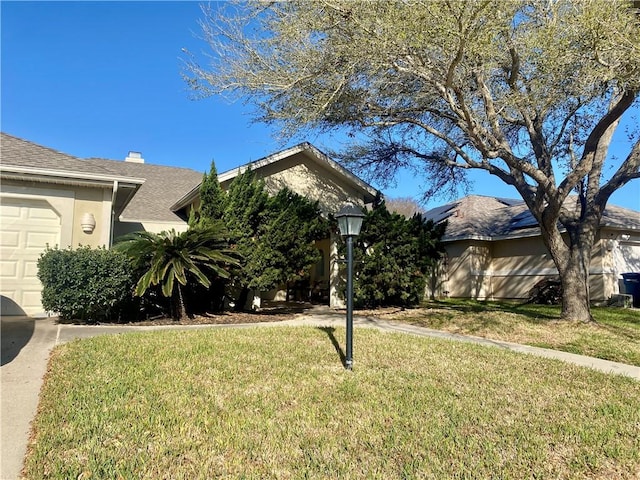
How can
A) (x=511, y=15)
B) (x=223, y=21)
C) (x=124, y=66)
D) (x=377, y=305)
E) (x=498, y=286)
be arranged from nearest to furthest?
(x=511, y=15), (x=223, y=21), (x=124, y=66), (x=377, y=305), (x=498, y=286)

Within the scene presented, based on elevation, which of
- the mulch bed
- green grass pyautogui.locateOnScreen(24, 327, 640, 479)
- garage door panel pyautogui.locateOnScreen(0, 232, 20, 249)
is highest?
garage door panel pyautogui.locateOnScreen(0, 232, 20, 249)

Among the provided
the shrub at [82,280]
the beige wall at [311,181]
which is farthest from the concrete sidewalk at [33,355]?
the beige wall at [311,181]

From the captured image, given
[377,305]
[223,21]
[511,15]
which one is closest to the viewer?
[511,15]

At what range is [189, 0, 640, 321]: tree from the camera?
25.0 ft

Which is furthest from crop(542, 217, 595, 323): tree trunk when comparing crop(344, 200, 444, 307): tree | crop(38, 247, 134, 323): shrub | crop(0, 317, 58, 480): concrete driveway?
crop(0, 317, 58, 480): concrete driveway

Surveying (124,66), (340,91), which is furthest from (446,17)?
(124,66)

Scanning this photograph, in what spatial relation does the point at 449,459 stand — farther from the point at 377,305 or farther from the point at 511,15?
the point at 377,305

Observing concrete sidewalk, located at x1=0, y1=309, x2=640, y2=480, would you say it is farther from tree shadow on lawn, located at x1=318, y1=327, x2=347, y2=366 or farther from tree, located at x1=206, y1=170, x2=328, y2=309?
tree, located at x1=206, y1=170, x2=328, y2=309

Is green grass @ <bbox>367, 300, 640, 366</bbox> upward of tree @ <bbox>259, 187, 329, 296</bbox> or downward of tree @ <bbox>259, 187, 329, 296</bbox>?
downward

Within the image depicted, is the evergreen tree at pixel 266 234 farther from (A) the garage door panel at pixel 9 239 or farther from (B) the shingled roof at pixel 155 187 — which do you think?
(B) the shingled roof at pixel 155 187

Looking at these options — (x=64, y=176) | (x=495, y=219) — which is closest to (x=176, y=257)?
(x=64, y=176)

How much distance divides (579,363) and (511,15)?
6.21 metres

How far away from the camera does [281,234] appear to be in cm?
1026

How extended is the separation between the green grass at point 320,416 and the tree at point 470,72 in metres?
5.30
